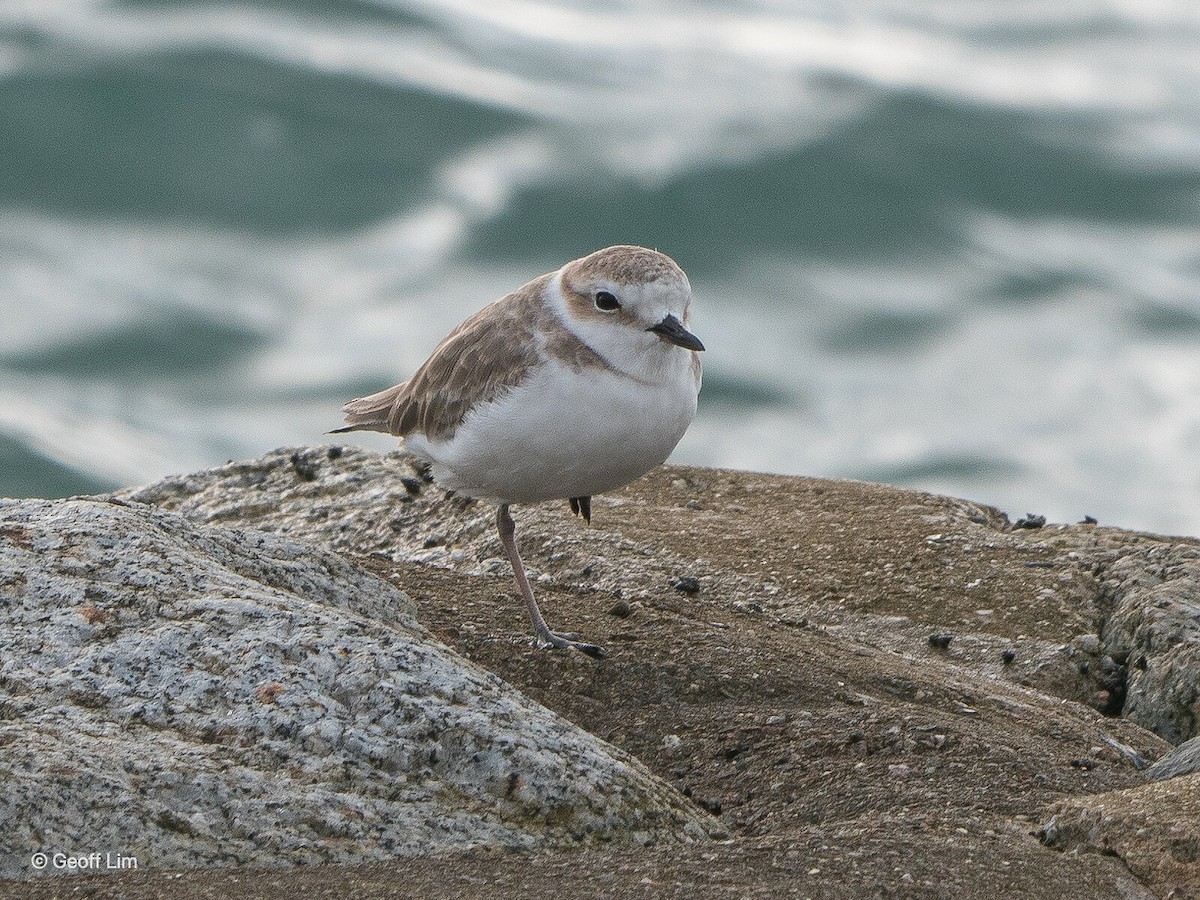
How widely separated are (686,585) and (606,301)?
4.22ft

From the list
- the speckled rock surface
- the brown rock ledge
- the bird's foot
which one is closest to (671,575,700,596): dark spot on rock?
the brown rock ledge

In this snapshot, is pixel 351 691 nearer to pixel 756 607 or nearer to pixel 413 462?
pixel 756 607

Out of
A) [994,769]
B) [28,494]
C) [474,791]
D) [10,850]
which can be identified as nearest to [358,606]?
[474,791]

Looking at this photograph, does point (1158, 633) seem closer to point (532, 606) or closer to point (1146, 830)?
point (1146, 830)

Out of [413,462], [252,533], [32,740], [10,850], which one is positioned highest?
[413,462]

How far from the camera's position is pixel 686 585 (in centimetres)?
579

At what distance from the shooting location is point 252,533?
4.87m

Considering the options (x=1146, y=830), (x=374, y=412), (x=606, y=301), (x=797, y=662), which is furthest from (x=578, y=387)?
(x=1146, y=830)

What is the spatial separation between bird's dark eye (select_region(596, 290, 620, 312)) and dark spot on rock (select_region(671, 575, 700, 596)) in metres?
1.26

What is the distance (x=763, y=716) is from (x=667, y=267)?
160cm

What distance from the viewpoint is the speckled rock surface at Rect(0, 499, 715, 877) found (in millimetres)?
3281

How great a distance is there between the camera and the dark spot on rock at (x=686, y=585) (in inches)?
227

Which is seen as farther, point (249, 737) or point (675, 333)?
point (675, 333)

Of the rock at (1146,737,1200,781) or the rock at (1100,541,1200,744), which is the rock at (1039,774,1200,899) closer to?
the rock at (1146,737,1200,781)
